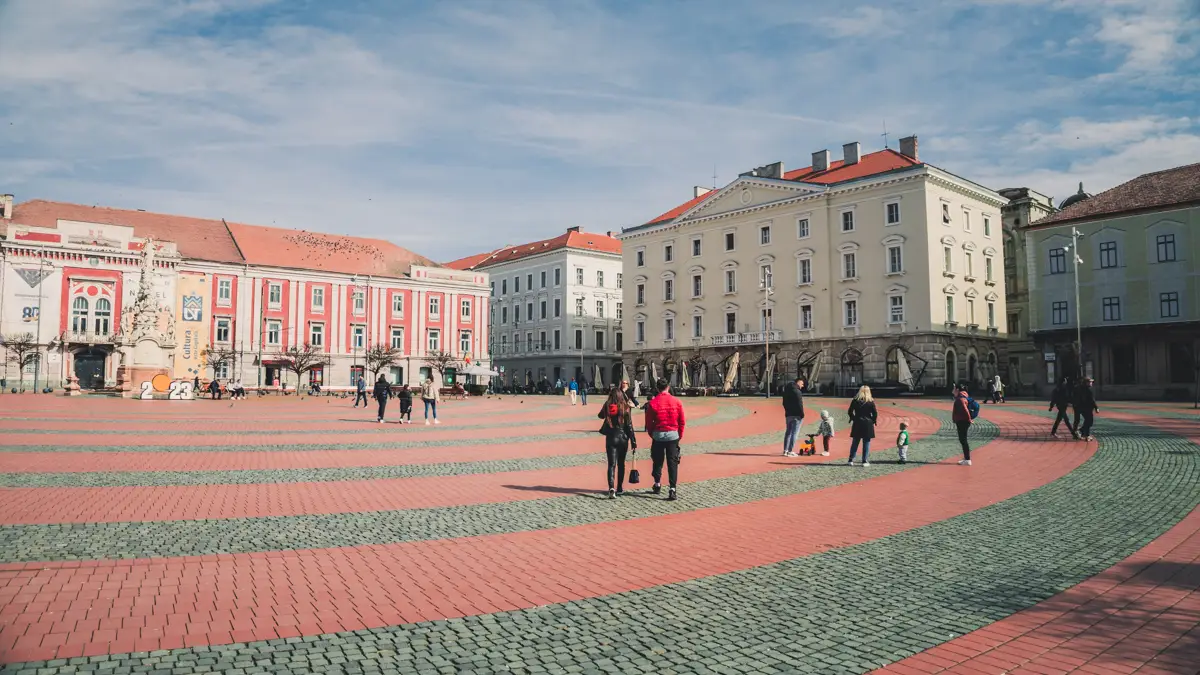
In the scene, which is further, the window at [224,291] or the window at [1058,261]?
the window at [224,291]

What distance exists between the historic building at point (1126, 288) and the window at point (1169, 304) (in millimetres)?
45

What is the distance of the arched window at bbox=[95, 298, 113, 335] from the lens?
56250 mm

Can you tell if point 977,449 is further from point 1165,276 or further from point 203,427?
point 1165,276

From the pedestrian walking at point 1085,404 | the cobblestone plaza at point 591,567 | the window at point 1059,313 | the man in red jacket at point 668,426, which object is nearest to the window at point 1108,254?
the window at point 1059,313

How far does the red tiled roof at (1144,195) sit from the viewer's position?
42812 millimetres

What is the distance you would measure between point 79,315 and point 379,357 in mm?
21434

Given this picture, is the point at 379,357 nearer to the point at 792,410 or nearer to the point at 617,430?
the point at 792,410

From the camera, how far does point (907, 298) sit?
50.5m

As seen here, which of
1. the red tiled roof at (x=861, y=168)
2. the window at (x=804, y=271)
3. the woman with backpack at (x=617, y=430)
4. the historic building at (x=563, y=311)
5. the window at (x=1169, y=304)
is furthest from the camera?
the historic building at (x=563, y=311)

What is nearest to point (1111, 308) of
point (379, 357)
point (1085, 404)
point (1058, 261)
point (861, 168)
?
point (1058, 261)

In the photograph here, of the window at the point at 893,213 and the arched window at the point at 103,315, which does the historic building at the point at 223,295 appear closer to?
the arched window at the point at 103,315

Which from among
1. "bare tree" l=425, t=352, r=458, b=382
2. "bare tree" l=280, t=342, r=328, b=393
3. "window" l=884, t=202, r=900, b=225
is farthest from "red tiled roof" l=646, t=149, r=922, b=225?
"bare tree" l=280, t=342, r=328, b=393

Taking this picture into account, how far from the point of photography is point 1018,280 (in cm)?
6266

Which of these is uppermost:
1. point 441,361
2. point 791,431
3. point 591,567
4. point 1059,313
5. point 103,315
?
point 103,315
